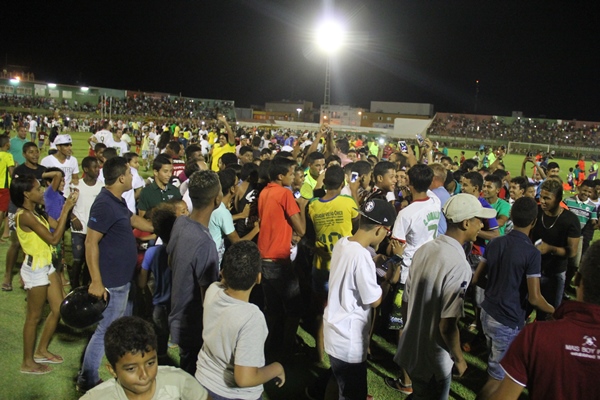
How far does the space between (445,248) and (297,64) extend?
404ft

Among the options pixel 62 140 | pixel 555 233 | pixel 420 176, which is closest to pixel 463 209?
pixel 420 176

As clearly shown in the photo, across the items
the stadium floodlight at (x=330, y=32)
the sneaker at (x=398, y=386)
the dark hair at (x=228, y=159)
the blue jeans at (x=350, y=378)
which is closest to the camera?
the blue jeans at (x=350, y=378)

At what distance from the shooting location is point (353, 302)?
3.12 metres

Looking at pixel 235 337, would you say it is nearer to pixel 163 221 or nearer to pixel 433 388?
pixel 433 388

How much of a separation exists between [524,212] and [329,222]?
5.93 feet

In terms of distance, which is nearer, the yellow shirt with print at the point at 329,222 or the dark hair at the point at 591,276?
the dark hair at the point at 591,276

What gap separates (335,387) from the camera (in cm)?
344

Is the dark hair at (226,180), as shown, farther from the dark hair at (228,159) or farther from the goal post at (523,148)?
the goal post at (523,148)

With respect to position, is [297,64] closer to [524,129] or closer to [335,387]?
[524,129]

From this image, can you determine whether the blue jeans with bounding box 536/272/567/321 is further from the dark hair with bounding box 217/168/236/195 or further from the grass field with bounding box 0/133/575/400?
the dark hair with bounding box 217/168/236/195

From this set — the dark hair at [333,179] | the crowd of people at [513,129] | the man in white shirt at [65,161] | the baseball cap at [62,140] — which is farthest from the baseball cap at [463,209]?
the crowd of people at [513,129]

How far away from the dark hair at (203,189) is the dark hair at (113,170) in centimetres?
81

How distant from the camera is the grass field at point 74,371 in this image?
416cm

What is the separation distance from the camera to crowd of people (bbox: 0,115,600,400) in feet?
7.15
